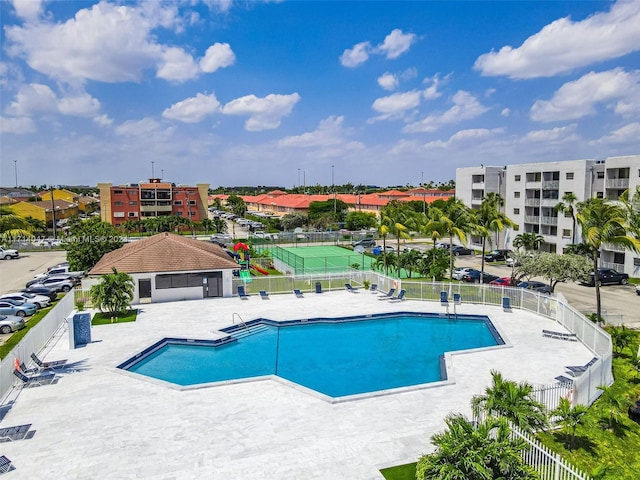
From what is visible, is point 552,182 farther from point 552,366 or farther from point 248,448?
point 248,448

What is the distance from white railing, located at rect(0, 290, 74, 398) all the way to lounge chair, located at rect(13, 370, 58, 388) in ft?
0.86

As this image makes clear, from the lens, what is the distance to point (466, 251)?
5597 centimetres

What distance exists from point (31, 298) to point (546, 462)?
103 feet

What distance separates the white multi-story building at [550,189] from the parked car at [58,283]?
40579 mm

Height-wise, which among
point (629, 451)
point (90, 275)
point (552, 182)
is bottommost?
point (629, 451)

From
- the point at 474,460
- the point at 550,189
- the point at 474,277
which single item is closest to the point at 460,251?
the point at 550,189

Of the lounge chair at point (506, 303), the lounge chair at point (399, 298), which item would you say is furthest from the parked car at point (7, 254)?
the lounge chair at point (506, 303)

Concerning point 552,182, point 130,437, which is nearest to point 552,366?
point 130,437

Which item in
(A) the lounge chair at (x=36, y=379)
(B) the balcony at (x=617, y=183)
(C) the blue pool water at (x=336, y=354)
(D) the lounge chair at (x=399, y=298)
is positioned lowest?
(C) the blue pool water at (x=336, y=354)

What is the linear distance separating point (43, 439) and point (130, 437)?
2.32 meters

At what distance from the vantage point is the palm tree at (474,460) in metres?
8.96

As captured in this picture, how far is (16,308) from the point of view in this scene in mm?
27906

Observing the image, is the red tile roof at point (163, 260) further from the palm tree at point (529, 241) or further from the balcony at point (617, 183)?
the balcony at point (617, 183)

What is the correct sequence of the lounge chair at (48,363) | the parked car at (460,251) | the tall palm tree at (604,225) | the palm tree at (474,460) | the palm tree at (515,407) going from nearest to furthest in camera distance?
the palm tree at (474,460) → the palm tree at (515,407) → the lounge chair at (48,363) → the tall palm tree at (604,225) → the parked car at (460,251)
